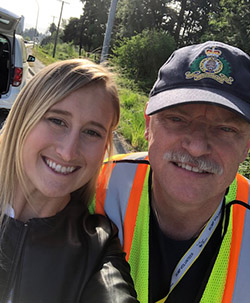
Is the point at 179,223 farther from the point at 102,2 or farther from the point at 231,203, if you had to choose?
the point at 102,2

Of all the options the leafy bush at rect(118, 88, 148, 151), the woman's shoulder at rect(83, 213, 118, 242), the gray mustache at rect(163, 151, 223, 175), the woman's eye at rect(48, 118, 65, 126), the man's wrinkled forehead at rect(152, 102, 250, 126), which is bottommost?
the leafy bush at rect(118, 88, 148, 151)

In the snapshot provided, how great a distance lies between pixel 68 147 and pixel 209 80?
789 millimetres

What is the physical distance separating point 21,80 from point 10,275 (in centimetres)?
622

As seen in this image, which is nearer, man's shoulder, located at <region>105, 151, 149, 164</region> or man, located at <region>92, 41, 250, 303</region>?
man, located at <region>92, 41, 250, 303</region>

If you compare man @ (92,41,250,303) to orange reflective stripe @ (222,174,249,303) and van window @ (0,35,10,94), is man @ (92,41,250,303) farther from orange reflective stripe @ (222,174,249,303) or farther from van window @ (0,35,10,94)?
van window @ (0,35,10,94)

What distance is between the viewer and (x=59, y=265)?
147 centimetres

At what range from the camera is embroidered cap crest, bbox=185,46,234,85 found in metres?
1.64

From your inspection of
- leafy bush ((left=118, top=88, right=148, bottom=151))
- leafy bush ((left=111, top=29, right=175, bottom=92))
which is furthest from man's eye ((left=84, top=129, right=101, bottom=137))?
leafy bush ((left=111, top=29, right=175, bottom=92))

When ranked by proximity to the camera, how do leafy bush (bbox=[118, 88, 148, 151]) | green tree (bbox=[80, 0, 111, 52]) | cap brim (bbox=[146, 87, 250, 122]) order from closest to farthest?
cap brim (bbox=[146, 87, 250, 122]), leafy bush (bbox=[118, 88, 148, 151]), green tree (bbox=[80, 0, 111, 52])

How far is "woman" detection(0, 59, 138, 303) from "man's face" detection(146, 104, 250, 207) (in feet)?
1.13

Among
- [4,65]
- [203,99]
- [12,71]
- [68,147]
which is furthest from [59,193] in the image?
[4,65]

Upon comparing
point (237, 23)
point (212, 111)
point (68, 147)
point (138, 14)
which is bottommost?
point (68, 147)

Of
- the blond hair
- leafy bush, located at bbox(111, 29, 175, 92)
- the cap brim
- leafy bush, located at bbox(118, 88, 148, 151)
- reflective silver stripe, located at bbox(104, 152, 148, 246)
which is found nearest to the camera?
the cap brim

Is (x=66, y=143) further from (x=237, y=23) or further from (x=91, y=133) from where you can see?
Answer: (x=237, y=23)
